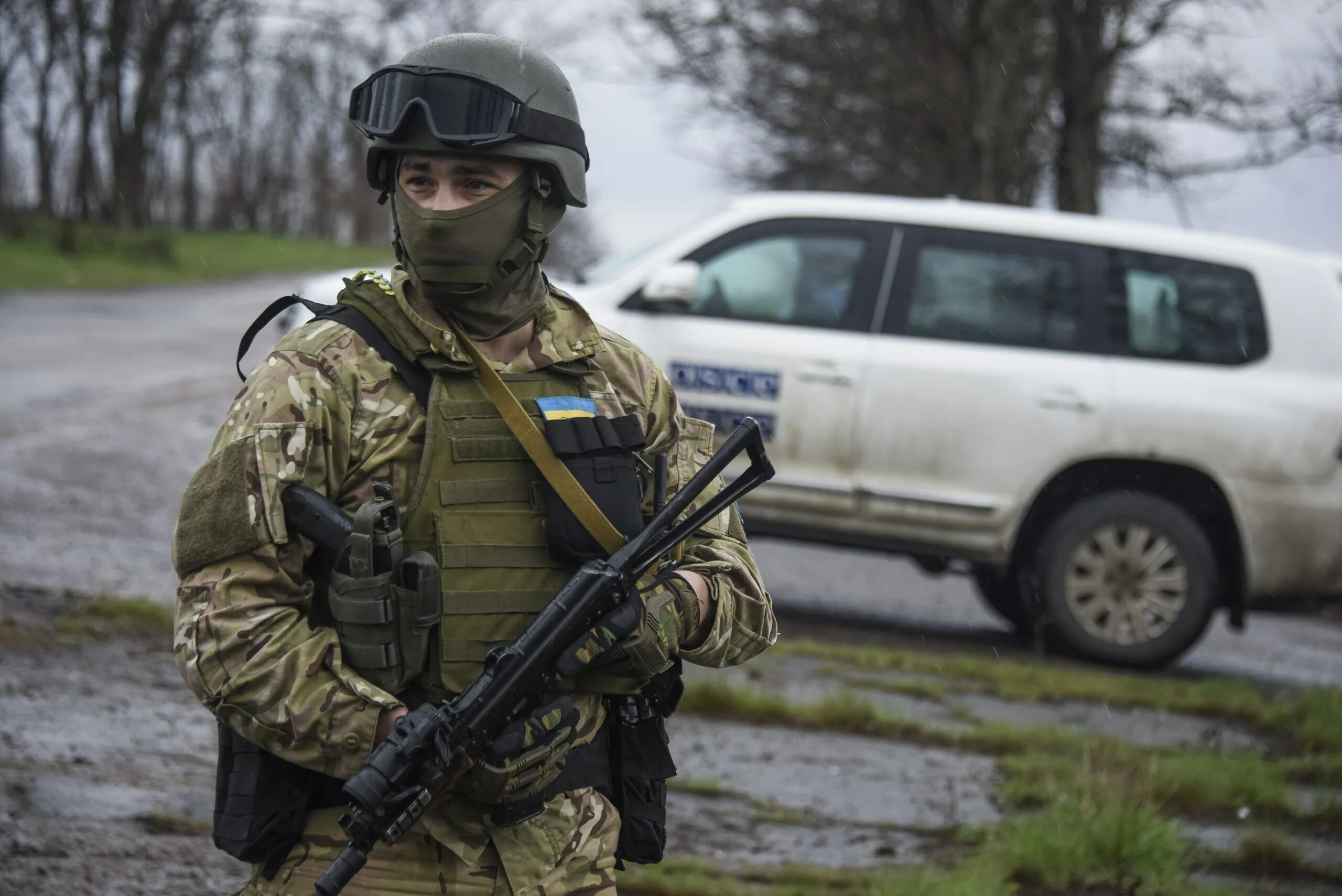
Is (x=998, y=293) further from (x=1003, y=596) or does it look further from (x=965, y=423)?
(x=1003, y=596)

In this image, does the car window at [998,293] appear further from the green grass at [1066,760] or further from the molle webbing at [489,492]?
the molle webbing at [489,492]

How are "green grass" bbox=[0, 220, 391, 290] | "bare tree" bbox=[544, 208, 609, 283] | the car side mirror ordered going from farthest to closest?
1. "bare tree" bbox=[544, 208, 609, 283]
2. "green grass" bbox=[0, 220, 391, 290]
3. the car side mirror

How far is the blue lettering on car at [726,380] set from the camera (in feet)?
23.6

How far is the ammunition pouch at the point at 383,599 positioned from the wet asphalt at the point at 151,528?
464cm

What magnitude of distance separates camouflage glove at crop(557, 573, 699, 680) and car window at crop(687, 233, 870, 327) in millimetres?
5041

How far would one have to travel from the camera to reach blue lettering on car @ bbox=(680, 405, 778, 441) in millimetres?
7180

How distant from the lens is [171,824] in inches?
159

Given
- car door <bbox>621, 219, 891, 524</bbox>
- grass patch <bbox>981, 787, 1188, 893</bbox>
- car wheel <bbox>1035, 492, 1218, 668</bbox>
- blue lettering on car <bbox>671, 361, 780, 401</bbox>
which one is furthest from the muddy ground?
blue lettering on car <bbox>671, 361, 780, 401</bbox>

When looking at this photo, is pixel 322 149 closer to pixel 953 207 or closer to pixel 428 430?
pixel 953 207

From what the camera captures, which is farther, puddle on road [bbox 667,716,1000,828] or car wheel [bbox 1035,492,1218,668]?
car wheel [bbox 1035,492,1218,668]

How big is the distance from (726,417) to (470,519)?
5.01 metres

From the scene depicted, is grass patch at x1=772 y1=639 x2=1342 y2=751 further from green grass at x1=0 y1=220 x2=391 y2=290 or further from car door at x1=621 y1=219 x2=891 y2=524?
green grass at x1=0 y1=220 x2=391 y2=290

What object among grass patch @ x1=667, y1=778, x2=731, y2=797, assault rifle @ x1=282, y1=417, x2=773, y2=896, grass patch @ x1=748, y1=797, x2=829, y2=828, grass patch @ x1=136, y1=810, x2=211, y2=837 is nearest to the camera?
assault rifle @ x1=282, y1=417, x2=773, y2=896

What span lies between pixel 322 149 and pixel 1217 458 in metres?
49.7
